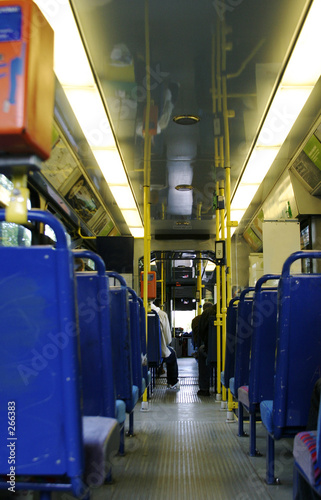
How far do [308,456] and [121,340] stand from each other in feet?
5.87

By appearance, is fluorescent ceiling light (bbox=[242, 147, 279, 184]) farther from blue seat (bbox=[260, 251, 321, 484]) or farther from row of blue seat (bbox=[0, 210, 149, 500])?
row of blue seat (bbox=[0, 210, 149, 500])

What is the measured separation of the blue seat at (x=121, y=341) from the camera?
3469 mm

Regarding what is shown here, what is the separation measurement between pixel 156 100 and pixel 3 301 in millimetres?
3368

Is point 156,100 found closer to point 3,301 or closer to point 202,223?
point 3,301

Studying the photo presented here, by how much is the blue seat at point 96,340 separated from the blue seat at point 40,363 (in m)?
0.97

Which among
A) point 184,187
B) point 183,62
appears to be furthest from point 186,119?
point 184,187

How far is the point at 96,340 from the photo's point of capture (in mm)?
2656

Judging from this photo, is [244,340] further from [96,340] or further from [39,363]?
[39,363]

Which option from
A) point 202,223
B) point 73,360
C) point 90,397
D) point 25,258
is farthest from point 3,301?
point 202,223

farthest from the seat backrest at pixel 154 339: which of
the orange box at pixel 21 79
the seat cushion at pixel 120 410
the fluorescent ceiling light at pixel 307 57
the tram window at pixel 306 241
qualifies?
the orange box at pixel 21 79

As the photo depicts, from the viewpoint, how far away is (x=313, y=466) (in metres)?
1.89

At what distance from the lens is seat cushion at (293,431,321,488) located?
1.87 meters

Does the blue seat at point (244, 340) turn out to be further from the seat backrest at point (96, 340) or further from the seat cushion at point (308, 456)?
the seat cushion at point (308, 456)

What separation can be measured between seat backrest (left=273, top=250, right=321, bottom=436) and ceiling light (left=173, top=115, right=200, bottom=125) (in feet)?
8.99
